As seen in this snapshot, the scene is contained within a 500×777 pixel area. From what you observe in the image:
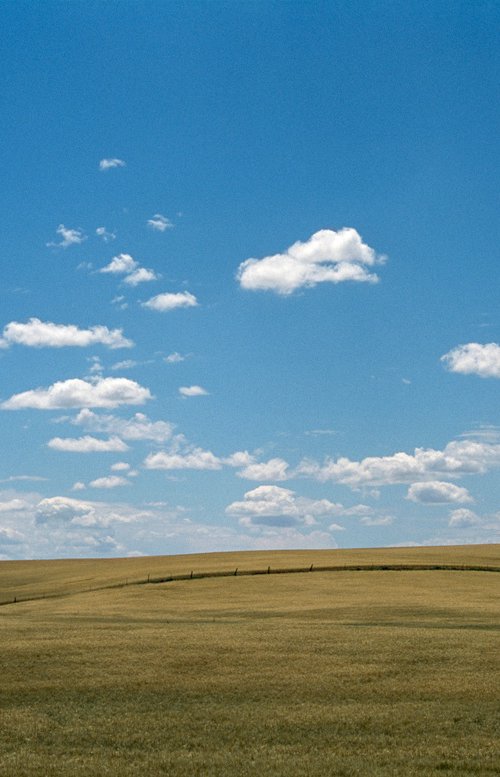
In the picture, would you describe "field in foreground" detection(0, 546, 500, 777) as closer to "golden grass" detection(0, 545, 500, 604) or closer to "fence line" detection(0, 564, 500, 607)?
"fence line" detection(0, 564, 500, 607)

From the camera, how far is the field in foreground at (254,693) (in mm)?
22047

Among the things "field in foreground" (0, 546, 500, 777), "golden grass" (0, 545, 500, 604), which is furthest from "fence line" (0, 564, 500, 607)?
"field in foreground" (0, 546, 500, 777)

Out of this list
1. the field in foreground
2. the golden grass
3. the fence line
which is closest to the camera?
the field in foreground

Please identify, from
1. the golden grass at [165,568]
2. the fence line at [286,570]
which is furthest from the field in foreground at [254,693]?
the golden grass at [165,568]

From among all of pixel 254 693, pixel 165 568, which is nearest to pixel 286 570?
pixel 165 568

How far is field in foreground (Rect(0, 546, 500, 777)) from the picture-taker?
2205 cm

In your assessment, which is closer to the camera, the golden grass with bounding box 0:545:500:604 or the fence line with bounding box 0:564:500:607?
the fence line with bounding box 0:564:500:607

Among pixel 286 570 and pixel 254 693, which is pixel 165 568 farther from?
pixel 254 693

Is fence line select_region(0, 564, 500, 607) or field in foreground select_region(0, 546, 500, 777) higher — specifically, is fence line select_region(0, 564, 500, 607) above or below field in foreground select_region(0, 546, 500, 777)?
above

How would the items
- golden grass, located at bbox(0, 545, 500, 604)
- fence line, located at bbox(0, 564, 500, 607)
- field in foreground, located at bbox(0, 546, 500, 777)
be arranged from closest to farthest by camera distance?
1. field in foreground, located at bbox(0, 546, 500, 777)
2. fence line, located at bbox(0, 564, 500, 607)
3. golden grass, located at bbox(0, 545, 500, 604)

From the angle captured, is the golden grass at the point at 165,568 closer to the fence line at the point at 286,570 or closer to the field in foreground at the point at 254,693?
the fence line at the point at 286,570

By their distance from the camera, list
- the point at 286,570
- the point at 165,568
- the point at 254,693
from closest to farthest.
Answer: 1. the point at 254,693
2. the point at 286,570
3. the point at 165,568

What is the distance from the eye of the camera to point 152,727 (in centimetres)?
2492

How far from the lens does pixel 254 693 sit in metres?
28.8
